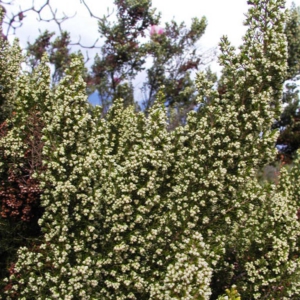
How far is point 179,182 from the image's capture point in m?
5.47

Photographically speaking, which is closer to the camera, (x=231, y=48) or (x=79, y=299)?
(x=79, y=299)

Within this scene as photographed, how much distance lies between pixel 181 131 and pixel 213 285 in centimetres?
238

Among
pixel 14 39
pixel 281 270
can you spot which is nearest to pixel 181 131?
pixel 281 270

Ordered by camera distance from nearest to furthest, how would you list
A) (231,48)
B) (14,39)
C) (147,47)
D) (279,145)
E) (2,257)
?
(231,48)
(2,257)
(14,39)
(147,47)
(279,145)

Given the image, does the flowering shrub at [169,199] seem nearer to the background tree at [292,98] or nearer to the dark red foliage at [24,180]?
the dark red foliage at [24,180]

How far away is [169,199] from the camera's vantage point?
215 inches

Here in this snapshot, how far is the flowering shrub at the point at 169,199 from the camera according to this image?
4.78 m

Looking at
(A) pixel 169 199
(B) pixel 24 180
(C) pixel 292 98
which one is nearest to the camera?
(A) pixel 169 199

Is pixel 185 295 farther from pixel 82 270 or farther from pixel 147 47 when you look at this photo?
pixel 147 47

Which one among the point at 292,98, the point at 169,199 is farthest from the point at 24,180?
the point at 292,98

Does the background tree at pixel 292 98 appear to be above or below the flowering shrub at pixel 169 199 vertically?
above

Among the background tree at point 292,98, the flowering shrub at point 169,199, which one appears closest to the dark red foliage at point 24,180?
the flowering shrub at point 169,199

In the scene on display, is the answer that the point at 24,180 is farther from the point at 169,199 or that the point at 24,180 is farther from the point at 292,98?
the point at 292,98

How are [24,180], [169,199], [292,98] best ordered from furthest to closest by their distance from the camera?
[292,98]
[24,180]
[169,199]
